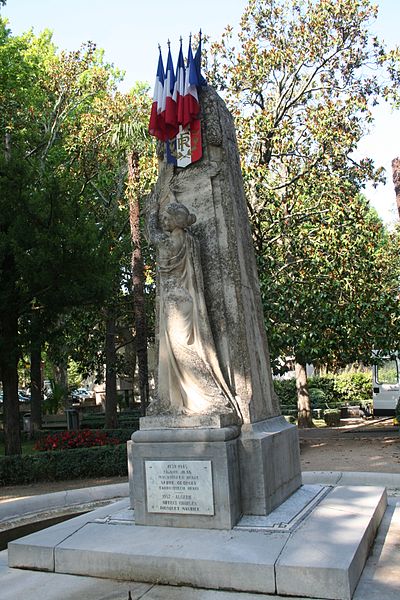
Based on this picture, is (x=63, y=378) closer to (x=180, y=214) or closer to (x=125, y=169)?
(x=125, y=169)

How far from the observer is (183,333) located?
5809 millimetres

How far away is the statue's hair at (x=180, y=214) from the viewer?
593 centimetres

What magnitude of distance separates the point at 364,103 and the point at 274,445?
38.2ft

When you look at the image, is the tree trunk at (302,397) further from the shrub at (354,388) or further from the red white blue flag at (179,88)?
the red white blue flag at (179,88)

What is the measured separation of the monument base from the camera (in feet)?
13.6

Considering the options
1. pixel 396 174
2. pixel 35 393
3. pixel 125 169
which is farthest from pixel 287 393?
pixel 396 174

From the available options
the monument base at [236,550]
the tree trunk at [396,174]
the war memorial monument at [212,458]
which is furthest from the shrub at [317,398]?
the monument base at [236,550]

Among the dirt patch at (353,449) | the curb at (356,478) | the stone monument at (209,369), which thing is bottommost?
the dirt patch at (353,449)

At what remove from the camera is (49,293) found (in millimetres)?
13508

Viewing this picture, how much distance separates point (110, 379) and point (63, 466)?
9589 mm

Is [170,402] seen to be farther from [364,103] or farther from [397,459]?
[364,103]

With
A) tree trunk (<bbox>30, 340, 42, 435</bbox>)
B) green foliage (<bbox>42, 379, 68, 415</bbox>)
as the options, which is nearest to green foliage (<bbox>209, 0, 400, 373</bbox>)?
tree trunk (<bbox>30, 340, 42, 435</bbox>)

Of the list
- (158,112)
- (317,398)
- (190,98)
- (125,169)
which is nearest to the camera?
(190,98)

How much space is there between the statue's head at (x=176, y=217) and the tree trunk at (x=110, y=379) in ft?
51.0
